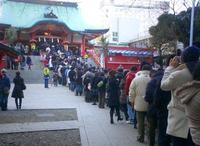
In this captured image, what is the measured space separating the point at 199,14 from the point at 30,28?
34687 millimetres

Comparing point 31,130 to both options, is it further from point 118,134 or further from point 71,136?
point 118,134

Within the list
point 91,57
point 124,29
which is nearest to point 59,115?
point 91,57

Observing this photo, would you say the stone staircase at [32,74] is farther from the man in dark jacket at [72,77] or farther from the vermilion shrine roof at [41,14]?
the vermilion shrine roof at [41,14]

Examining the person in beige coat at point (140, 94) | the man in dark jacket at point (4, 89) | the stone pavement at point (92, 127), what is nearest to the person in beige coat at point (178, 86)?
the person in beige coat at point (140, 94)

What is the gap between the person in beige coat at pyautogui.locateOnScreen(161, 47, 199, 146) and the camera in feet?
14.1

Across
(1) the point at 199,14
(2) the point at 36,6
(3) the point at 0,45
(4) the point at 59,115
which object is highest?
(2) the point at 36,6

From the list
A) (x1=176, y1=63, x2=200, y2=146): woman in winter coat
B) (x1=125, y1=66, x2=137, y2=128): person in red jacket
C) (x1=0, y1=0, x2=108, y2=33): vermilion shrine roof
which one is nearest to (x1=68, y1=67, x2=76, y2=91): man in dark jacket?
(x1=125, y1=66, x2=137, y2=128): person in red jacket

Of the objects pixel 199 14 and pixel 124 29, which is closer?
pixel 199 14

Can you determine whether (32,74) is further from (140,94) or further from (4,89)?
(140,94)

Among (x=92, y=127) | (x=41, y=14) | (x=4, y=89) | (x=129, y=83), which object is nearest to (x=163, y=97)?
(x=129, y=83)

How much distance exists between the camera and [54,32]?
4803 centimetres

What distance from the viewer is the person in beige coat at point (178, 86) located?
431 cm

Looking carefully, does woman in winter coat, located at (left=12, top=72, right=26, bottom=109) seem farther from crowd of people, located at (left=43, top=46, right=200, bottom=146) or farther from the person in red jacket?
the person in red jacket

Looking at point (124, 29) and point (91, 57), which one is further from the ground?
point (124, 29)
